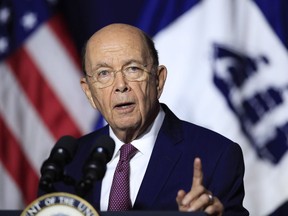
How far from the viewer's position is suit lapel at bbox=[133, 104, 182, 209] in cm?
229

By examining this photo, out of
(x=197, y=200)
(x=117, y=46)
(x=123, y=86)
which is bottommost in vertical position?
(x=197, y=200)

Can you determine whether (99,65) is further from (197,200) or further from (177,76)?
(177,76)

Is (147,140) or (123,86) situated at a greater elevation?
(123,86)

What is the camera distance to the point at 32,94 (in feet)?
11.8

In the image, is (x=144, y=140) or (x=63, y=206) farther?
(x=144, y=140)

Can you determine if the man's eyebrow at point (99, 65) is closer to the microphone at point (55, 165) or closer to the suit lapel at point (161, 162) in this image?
the suit lapel at point (161, 162)

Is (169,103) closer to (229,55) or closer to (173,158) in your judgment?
(229,55)

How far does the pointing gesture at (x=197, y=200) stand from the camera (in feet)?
6.13

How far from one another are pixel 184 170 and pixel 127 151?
0.63 ft

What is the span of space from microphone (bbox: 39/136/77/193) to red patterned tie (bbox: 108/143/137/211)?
1.59ft

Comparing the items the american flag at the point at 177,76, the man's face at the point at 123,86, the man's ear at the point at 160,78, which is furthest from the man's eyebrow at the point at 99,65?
the american flag at the point at 177,76

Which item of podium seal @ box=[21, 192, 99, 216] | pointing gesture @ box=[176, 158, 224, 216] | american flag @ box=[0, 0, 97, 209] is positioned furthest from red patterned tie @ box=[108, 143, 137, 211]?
american flag @ box=[0, 0, 97, 209]

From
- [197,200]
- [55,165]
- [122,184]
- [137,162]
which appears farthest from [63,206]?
[137,162]

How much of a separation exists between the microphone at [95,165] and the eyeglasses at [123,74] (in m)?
0.54
